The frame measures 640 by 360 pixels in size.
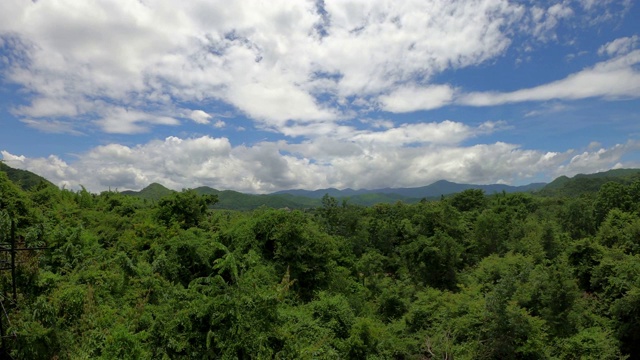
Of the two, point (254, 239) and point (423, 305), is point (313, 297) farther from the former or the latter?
point (423, 305)

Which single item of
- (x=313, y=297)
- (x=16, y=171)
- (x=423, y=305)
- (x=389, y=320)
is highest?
(x=16, y=171)

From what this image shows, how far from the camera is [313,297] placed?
22.7m

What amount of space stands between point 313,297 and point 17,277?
1433cm

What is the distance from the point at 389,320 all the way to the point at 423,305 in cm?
501

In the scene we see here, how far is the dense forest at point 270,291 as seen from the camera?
11.0m

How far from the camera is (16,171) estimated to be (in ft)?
230

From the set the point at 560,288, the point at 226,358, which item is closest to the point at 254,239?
the point at 226,358

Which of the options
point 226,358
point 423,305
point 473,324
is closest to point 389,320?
point 423,305

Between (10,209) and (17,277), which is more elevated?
(10,209)

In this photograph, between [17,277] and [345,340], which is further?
[345,340]

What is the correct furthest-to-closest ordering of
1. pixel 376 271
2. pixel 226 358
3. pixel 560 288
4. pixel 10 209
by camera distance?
pixel 376 271
pixel 560 288
pixel 10 209
pixel 226 358

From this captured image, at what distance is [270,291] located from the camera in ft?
38.5

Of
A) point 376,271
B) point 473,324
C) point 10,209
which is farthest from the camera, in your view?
point 376,271

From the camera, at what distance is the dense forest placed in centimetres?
1105
